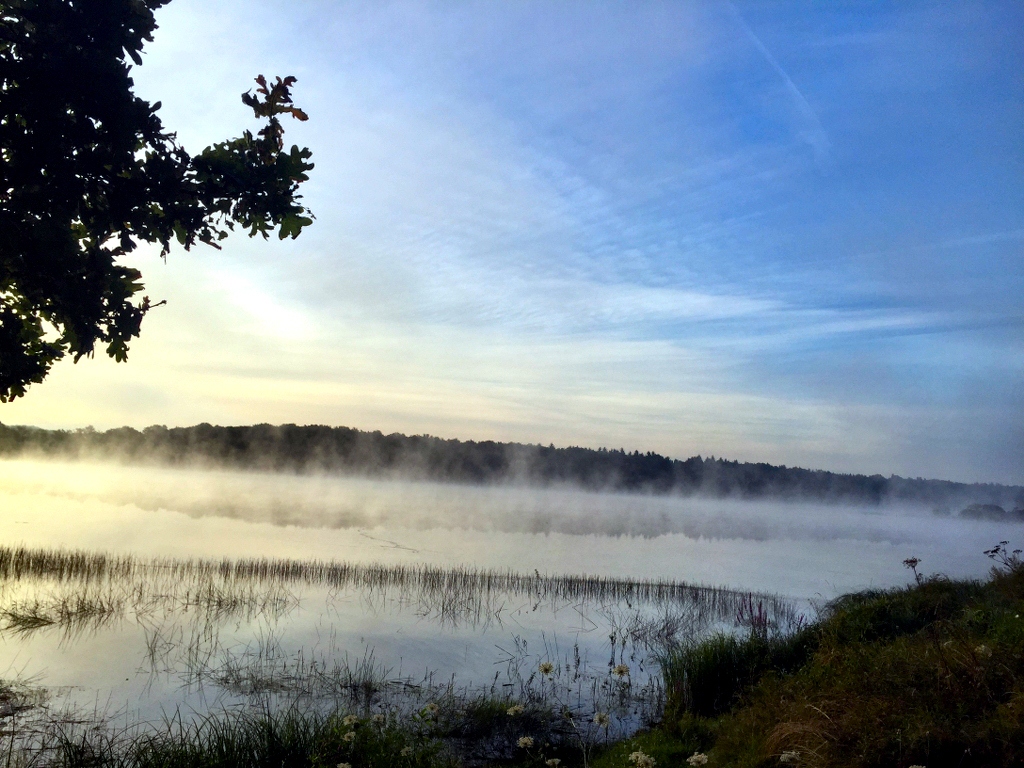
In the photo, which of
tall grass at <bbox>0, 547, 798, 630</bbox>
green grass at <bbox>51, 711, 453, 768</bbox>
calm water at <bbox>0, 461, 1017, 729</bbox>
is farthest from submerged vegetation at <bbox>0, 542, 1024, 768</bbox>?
tall grass at <bbox>0, 547, 798, 630</bbox>

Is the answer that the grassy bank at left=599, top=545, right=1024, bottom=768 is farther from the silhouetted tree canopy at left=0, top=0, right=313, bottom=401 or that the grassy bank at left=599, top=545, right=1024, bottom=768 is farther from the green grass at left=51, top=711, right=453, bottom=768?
the silhouetted tree canopy at left=0, top=0, right=313, bottom=401

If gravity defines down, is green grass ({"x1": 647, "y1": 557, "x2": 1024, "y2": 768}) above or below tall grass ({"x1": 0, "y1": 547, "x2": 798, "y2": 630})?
above

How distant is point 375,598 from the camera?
1562 centimetres

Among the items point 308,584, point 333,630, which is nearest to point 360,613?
point 333,630

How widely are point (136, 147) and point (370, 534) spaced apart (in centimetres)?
2391

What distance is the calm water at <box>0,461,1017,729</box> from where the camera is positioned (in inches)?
378

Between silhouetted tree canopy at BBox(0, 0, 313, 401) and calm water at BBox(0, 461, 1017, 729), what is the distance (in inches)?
207

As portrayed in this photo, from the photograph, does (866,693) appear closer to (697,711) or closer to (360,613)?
(697,711)

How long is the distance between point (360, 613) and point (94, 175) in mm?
10870

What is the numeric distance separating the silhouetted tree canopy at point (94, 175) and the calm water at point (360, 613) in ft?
17.3

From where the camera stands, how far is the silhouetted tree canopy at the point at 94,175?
4.89m

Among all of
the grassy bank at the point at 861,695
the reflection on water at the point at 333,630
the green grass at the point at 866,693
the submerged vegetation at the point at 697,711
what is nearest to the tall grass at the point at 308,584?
the reflection on water at the point at 333,630

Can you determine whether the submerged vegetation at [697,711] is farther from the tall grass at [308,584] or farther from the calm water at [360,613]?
the tall grass at [308,584]

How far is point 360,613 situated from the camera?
14180 mm
